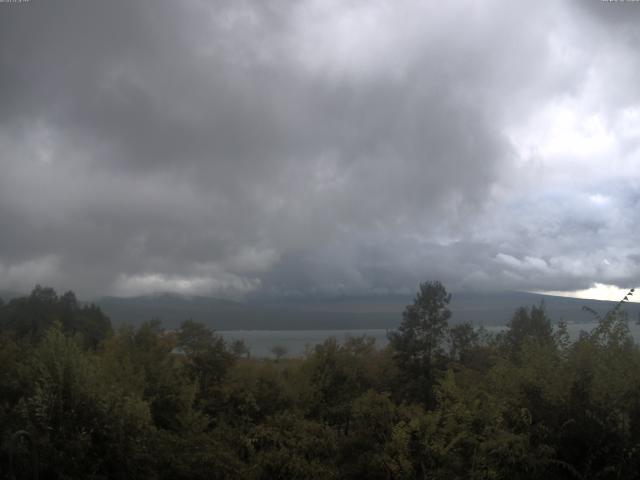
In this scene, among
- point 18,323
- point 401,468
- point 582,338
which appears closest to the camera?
point 582,338

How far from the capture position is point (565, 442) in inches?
450

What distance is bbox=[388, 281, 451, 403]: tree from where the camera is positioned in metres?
41.3

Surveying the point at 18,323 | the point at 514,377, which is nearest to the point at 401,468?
the point at 514,377

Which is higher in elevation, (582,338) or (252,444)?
(582,338)

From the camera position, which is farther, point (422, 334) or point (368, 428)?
point (422, 334)

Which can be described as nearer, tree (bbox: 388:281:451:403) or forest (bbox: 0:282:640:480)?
forest (bbox: 0:282:640:480)

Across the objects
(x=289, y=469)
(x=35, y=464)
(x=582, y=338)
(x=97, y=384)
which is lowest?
(x=289, y=469)

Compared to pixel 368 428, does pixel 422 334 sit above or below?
above

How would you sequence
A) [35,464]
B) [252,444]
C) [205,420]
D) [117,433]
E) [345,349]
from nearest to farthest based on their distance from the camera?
[35,464] → [117,433] → [252,444] → [205,420] → [345,349]

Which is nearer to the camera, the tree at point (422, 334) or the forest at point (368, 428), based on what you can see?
the forest at point (368, 428)

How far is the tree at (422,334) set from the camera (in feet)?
136

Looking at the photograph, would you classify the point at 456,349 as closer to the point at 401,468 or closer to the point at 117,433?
the point at 401,468

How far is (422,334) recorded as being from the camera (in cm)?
4275

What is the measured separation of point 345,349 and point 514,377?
1131 inches
